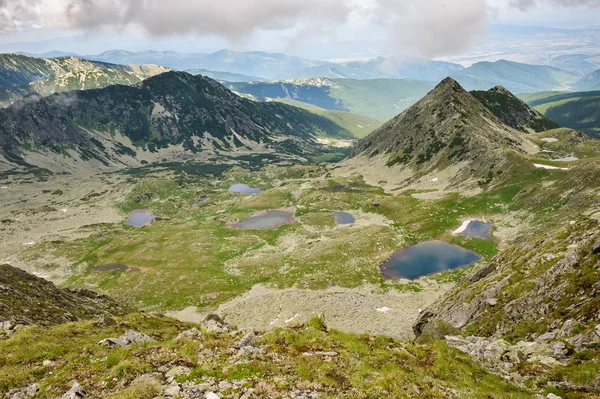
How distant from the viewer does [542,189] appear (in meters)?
126

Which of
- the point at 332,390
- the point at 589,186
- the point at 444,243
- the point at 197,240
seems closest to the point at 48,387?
the point at 332,390

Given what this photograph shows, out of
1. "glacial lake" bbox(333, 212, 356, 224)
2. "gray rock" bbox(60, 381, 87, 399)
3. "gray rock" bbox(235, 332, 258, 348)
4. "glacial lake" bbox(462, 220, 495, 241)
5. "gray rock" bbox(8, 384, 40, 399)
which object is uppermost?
"gray rock" bbox(60, 381, 87, 399)

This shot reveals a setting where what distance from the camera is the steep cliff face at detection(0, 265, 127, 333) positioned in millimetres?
45031

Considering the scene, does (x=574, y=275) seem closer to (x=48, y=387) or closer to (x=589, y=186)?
(x=48, y=387)

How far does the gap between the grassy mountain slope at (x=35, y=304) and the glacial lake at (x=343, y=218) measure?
342 feet

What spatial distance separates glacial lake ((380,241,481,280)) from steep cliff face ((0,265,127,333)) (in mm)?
76528

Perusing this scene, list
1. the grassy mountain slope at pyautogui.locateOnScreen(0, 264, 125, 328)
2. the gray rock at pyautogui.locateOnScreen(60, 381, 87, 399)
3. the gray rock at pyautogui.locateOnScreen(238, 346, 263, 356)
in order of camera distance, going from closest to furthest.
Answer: the gray rock at pyautogui.locateOnScreen(60, 381, 87, 399), the gray rock at pyautogui.locateOnScreen(238, 346, 263, 356), the grassy mountain slope at pyautogui.locateOnScreen(0, 264, 125, 328)

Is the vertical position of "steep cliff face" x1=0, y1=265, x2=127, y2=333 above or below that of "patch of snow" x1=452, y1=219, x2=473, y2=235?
above

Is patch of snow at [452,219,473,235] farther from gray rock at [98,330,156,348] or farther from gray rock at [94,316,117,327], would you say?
gray rock at [98,330,156,348]

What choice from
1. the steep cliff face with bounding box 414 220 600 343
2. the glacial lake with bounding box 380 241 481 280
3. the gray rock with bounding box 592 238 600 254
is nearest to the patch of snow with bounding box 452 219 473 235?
the glacial lake with bounding box 380 241 481 280

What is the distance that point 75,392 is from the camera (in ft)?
63.7

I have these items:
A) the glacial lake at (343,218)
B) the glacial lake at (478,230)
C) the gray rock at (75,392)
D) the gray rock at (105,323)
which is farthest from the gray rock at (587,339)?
the glacial lake at (343,218)

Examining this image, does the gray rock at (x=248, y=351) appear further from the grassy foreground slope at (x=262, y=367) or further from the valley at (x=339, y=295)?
the grassy foreground slope at (x=262, y=367)

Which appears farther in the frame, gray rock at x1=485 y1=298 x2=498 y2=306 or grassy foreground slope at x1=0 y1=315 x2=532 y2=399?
gray rock at x1=485 y1=298 x2=498 y2=306
